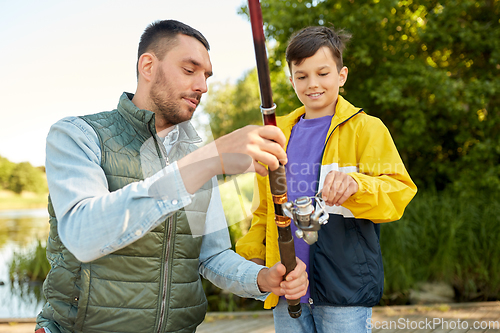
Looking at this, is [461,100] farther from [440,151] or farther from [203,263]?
[203,263]

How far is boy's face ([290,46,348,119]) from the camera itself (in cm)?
183

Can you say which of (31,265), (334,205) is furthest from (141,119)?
(31,265)

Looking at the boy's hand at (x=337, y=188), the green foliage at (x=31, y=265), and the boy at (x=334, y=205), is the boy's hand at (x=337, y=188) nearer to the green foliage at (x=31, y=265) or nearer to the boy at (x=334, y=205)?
the boy at (x=334, y=205)

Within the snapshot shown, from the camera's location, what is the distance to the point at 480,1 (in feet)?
20.3

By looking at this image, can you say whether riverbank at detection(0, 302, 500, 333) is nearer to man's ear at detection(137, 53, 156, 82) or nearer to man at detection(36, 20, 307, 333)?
man at detection(36, 20, 307, 333)

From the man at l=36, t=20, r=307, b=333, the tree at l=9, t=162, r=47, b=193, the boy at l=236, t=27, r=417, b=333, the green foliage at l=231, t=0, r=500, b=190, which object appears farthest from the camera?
the green foliage at l=231, t=0, r=500, b=190

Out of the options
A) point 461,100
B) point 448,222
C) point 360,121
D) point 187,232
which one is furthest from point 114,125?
point 461,100

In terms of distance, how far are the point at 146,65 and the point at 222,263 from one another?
85cm

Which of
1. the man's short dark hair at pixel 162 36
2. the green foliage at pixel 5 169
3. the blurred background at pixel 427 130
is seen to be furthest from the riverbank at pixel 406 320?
the green foliage at pixel 5 169

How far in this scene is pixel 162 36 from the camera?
3.80 feet

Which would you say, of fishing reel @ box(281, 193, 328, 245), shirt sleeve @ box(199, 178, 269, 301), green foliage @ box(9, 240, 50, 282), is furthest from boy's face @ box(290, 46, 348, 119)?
green foliage @ box(9, 240, 50, 282)

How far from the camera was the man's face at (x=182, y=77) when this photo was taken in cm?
112

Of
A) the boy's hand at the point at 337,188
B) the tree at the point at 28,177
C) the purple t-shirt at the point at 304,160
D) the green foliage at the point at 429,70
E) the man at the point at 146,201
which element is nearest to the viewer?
the man at the point at 146,201

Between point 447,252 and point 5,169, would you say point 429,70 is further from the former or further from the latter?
point 5,169
